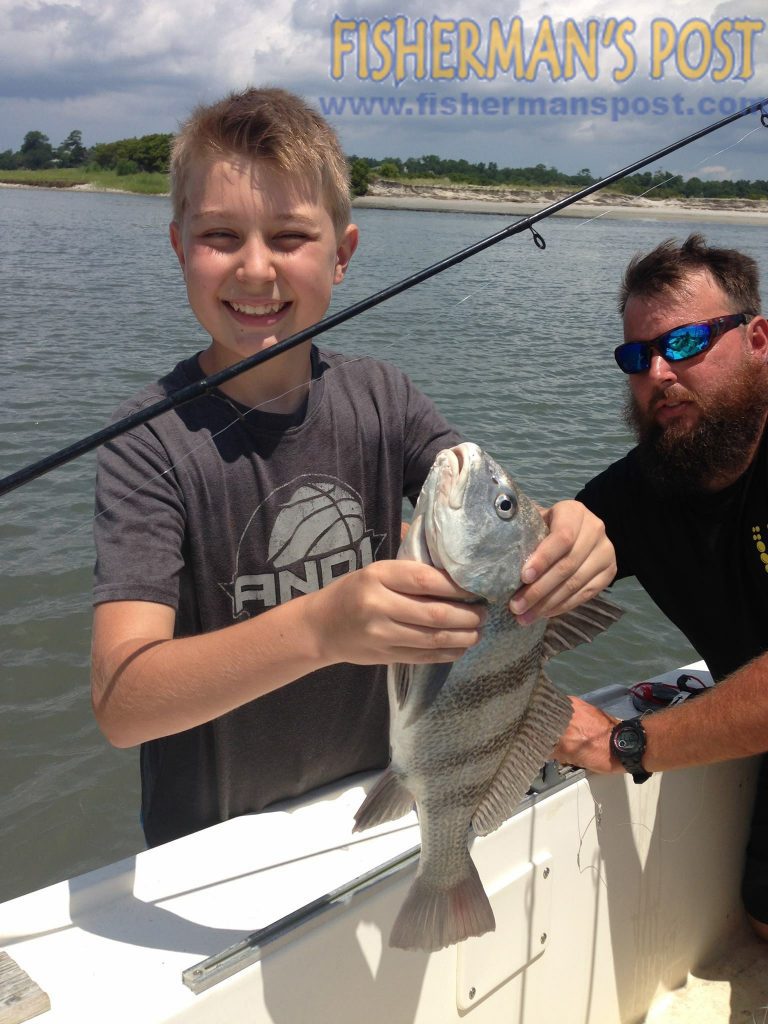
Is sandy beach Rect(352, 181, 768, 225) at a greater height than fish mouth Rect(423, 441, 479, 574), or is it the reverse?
sandy beach Rect(352, 181, 768, 225)

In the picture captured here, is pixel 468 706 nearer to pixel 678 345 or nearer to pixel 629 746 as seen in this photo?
pixel 629 746

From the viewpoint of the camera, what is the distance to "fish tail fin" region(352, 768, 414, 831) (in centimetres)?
170

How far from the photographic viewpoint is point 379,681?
2365 millimetres

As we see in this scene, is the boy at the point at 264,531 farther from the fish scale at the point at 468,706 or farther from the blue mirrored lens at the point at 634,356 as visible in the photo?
the blue mirrored lens at the point at 634,356

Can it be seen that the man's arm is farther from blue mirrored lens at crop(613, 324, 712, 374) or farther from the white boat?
blue mirrored lens at crop(613, 324, 712, 374)

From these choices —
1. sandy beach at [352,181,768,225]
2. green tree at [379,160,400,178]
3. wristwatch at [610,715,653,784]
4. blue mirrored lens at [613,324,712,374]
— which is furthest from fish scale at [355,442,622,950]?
green tree at [379,160,400,178]

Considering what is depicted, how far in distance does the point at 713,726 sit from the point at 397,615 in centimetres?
159

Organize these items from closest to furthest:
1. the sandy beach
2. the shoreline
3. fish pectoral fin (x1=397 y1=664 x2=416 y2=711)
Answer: fish pectoral fin (x1=397 y1=664 x2=416 y2=711)
the sandy beach
the shoreline

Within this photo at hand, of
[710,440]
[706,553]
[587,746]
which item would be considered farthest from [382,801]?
[710,440]

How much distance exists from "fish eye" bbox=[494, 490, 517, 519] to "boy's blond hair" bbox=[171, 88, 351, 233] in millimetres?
946

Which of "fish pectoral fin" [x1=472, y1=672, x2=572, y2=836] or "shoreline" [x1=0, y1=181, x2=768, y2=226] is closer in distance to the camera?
"fish pectoral fin" [x1=472, y1=672, x2=572, y2=836]

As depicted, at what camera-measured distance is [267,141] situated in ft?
6.45

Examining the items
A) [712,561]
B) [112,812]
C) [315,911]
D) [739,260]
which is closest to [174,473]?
[315,911]

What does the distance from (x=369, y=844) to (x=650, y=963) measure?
1.28 meters
